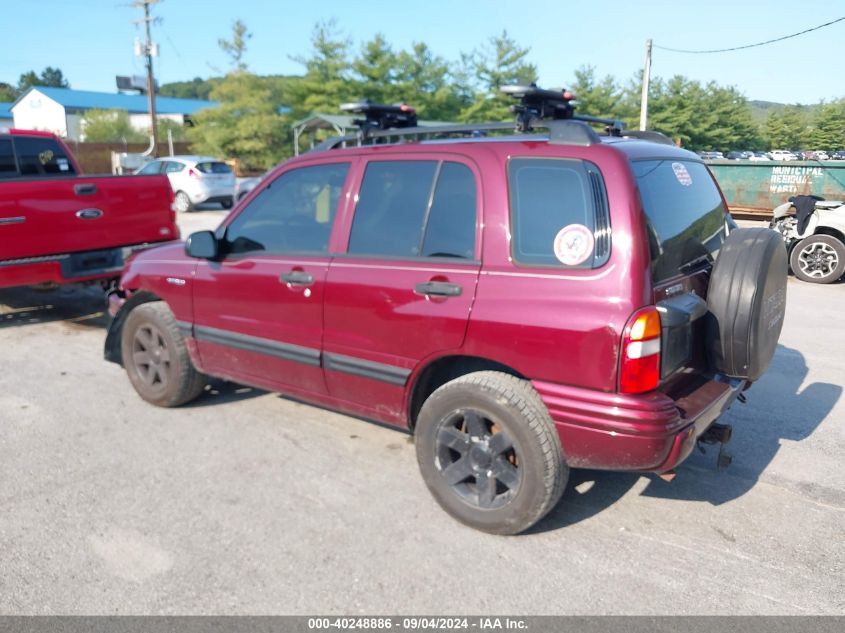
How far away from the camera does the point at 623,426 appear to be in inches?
112

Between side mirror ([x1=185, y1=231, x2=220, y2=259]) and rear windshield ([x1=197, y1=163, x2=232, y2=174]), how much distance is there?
17.6m

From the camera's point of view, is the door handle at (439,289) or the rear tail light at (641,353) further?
the door handle at (439,289)

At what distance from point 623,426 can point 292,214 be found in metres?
2.34

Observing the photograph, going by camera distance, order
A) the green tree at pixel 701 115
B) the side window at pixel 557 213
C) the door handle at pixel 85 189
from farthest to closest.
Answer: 1. the green tree at pixel 701 115
2. the door handle at pixel 85 189
3. the side window at pixel 557 213

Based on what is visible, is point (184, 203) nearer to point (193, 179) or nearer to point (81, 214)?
point (193, 179)

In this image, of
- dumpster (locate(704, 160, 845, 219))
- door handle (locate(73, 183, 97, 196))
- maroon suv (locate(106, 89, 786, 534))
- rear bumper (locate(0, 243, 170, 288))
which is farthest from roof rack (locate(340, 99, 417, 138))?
dumpster (locate(704, 160, 845, 219))

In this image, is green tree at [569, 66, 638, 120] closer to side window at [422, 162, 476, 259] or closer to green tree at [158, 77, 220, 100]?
side window at [422, 162, 476, 259]

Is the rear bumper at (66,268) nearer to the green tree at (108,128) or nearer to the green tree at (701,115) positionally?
the green tree at (701,115)

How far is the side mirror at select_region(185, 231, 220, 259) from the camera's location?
14.2ft

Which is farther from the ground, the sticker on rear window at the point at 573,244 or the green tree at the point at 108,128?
the green tree at the point at 108,128

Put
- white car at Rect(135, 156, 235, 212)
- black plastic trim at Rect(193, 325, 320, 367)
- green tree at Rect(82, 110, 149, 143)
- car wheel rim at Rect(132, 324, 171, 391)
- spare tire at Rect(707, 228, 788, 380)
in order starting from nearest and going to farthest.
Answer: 1. spare tire at Rect(707, 228, 788, 380)
2. black plastic trim at Rect(193, 325, 320, 367)
3. car wheel rim at Rect(132, 324, 171, 391)
4. white car at Rect(135, 156, 235, 212)
5. green tree at Rect(82, 110, 149, 143)

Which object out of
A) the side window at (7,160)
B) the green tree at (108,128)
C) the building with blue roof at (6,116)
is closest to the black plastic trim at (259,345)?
the side window at (7,160)

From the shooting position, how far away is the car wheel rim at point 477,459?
3189 millimetres

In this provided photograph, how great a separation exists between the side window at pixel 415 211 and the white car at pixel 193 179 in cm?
1829
